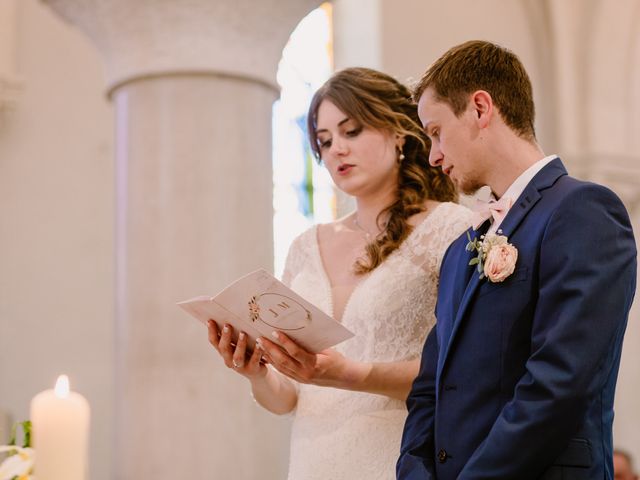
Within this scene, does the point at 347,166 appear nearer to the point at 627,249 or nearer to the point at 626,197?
the point at 627,249

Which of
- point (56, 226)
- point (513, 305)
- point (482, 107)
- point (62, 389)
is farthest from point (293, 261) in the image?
point (56, 226)

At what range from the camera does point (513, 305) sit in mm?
2336

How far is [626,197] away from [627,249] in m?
7.13

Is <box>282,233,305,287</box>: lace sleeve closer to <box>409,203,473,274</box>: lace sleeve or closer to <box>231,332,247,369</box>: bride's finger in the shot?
<box>409,203,473,274</box>: lace sleeve

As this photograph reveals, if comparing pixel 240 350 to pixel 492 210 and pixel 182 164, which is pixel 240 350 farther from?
pixel 182 164

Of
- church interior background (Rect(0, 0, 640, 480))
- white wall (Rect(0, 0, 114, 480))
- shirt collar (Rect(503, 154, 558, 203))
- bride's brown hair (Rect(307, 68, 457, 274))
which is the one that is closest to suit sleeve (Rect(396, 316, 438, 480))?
shirt collar (Rect(503, 154, 558, 203))

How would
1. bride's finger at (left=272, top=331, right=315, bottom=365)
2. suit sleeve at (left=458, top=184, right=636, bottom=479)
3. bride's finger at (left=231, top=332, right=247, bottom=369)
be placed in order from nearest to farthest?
1. suit sleeve at (left=458, top=184, right=636, bottom=479)
2. bride's finger at (left=272, top=331, right=315, bottom=365)
3. bride's finger at (left=231, top=332, right=247, bottom=369)

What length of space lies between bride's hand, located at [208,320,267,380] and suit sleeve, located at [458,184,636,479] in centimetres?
98

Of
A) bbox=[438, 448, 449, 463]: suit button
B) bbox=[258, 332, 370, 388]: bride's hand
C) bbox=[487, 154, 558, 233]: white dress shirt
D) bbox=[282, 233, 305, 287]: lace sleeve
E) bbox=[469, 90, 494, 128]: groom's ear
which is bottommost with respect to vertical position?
bbox=[438, 448, 449, 463]: suit button

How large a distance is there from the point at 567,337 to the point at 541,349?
0.20 feet

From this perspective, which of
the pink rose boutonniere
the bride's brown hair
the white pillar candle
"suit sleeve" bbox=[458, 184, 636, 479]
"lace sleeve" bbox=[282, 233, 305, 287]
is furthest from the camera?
"lace sleeve" bbox=[282, 233, 305, 287]

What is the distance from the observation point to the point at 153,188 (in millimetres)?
4676

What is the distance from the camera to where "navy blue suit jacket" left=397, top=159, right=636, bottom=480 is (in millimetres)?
2172

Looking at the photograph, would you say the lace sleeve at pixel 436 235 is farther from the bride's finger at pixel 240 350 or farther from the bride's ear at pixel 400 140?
the bride's finger at pixel 240 350
